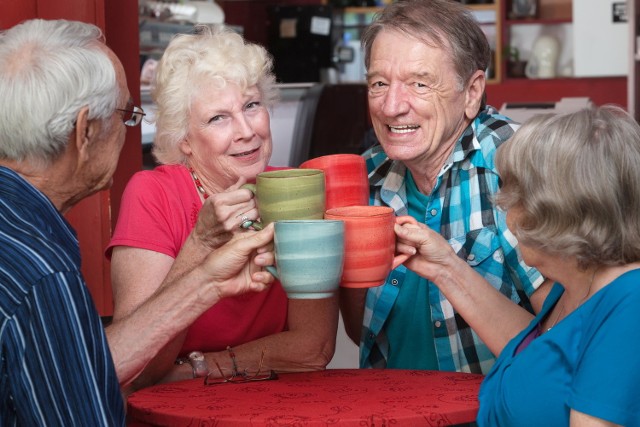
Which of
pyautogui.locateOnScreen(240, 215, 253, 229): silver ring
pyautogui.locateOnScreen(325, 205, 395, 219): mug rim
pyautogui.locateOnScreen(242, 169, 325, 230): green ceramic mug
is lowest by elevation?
pyautogui.locateOnScreen(240, 215, 253, 229): silver ring

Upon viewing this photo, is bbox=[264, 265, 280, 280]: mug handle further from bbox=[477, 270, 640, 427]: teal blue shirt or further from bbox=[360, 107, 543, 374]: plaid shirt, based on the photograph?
bbox=[360, 107, 543, 374]: plaid shirt

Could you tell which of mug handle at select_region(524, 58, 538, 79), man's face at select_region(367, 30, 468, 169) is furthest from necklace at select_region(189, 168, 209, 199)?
mug handle at select_region(524, 58, 538, 79)

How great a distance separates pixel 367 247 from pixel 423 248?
0.21m

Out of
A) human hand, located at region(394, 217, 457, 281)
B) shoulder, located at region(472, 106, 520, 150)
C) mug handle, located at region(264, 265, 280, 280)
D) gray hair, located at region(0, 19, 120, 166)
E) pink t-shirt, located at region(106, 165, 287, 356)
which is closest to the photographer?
gray hair, located at region(0, 19, 120, 166)

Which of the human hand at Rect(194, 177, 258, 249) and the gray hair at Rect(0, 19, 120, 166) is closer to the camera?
the gray hair at Rect(0, 19, 120, 166)

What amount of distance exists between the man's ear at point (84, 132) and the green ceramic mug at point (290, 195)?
0.29 metres

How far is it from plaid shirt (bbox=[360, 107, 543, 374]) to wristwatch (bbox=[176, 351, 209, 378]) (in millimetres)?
414

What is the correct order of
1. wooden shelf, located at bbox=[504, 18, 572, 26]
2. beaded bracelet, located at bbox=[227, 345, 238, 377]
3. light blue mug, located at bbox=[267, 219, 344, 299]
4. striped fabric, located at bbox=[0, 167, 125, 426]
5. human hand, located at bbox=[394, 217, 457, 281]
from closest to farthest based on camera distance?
striped fabric, located at bbox=[0, 167, 125, 426]
light blue mug, located at bbox=[267, 219, 344, 299]
human hand, located at bbox=[394, 217, 457, 281]
beaded bracelet, located at bbox=[227, 345, 238, 377]
wooden shelf, located at bbox=[504, 18, 572, 26]

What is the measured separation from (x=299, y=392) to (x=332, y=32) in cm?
695

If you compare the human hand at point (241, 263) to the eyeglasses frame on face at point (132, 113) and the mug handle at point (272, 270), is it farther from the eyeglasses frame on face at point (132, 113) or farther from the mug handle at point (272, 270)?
the eyeglasses frame on face at point (132, 113)

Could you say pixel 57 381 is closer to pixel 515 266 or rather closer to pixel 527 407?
pixel 527 407

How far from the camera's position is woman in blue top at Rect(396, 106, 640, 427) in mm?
1438

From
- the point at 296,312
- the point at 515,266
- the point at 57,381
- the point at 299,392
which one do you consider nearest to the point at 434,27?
the point at 515,266

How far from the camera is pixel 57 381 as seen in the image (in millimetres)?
1311
